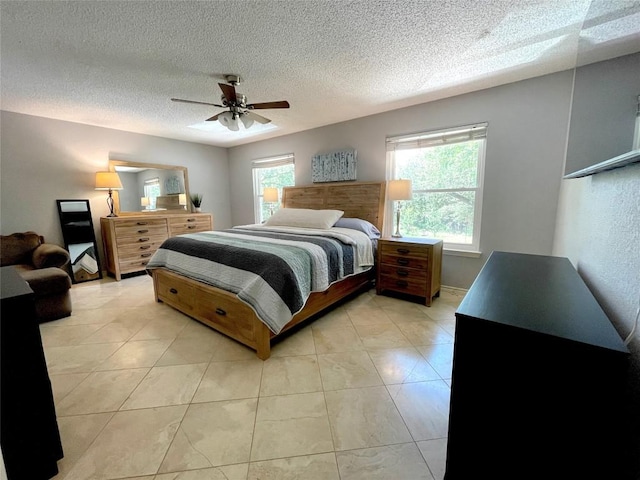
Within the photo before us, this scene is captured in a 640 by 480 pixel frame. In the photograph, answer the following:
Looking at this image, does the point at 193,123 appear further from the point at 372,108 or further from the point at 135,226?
the point at 372,108

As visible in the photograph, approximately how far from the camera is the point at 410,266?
2850 mm

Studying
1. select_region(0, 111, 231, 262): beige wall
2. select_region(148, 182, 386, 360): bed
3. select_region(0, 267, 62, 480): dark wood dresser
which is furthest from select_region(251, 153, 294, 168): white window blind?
select_region(0, 267, 62, 480): dark wood dresser

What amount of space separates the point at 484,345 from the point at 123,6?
2501 millimetres

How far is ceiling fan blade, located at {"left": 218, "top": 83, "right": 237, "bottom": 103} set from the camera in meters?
2.13

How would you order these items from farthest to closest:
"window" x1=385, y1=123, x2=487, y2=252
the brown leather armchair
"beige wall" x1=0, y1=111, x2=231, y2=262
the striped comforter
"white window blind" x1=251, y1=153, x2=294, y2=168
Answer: "white window blind" x1=251, y1=153, x2=294, y2=168, "beige wall" x1=0, y1=111, x2=231, y2=262, "window" x1=385, y1=123, x2=487, y2=252, the brown leather armchair, the striped comforter

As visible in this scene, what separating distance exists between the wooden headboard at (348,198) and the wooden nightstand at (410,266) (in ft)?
2.25

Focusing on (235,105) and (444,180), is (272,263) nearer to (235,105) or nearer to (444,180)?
(235,105)

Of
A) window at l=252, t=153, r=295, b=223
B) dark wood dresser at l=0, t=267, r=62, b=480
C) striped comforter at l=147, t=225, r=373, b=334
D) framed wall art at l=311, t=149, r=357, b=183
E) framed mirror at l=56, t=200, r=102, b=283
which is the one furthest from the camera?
window at l=252, t=153, r=295, b=223

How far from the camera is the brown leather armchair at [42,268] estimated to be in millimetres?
2467

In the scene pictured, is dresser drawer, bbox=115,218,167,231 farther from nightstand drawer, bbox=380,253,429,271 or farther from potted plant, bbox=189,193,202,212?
nightstand drawer, bbox=380,253,429,271

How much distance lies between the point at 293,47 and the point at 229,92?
2.14ft

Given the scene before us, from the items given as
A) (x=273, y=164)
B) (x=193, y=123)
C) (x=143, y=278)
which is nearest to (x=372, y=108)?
(x=273, y=164)

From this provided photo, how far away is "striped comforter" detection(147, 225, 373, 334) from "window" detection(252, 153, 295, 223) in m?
2.03

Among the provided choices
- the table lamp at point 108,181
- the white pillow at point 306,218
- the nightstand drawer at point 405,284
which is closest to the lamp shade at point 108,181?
the table lamp at point 108,181
